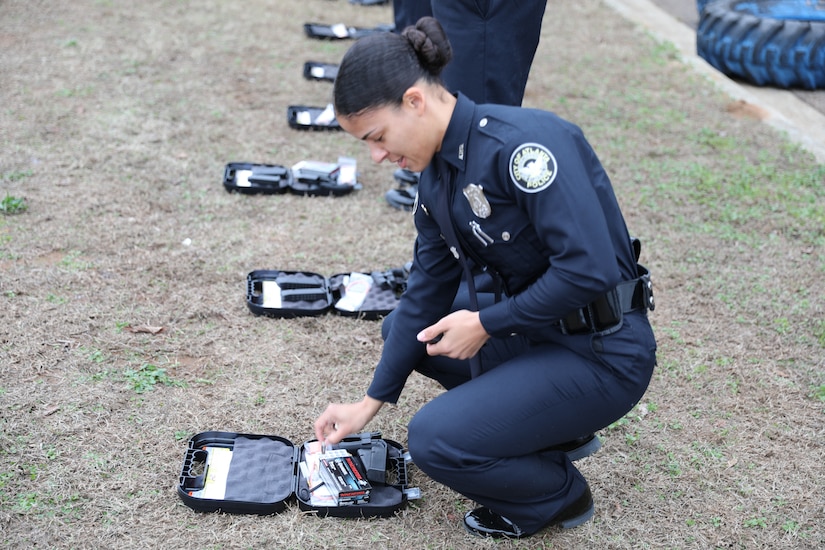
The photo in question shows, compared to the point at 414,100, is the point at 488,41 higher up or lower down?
lower down

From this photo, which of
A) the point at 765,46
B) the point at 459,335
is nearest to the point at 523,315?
the point at 459,335

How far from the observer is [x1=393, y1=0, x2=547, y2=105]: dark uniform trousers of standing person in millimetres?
3357

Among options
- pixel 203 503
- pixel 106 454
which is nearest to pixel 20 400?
pixel 106 454

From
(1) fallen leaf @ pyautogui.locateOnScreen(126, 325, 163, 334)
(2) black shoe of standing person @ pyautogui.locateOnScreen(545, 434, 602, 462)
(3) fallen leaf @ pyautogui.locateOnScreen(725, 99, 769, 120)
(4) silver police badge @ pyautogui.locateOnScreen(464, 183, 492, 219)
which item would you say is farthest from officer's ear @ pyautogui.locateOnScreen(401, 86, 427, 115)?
(3) fallen leaf @ pyautogui.locateOnScreen(725, 99, 769, 120)

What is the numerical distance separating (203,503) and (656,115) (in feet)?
14.6

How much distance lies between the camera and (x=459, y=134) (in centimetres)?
207

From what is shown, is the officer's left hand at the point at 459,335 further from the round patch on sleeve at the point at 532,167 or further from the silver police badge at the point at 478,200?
the round patch on sleeve at the point at 532,167

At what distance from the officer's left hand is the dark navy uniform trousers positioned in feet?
0.53

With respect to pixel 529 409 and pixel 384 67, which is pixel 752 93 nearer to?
pixel 529 409

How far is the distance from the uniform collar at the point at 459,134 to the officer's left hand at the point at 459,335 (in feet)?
1.30

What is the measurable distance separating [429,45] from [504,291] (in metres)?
0.75

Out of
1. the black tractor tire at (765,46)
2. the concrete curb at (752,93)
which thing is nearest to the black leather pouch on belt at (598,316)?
the concrete curb at (752,93)

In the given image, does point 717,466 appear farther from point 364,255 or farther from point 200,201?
point 200,201

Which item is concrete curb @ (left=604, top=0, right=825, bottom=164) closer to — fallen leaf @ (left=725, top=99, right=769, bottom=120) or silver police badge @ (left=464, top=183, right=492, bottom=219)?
fallen leaf @ (left=725, top=99, right=769, bottom=120)
